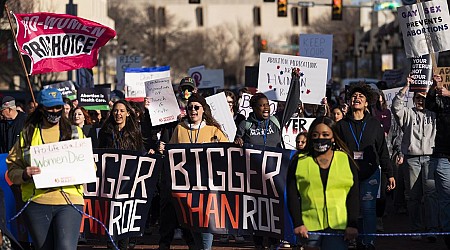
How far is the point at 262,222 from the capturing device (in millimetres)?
10547

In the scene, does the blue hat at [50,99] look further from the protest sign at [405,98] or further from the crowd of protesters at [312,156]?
the protest sign at [405,98]

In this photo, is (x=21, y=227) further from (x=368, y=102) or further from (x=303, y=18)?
(x=303, y=18)

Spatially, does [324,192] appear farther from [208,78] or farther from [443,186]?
[208,78]

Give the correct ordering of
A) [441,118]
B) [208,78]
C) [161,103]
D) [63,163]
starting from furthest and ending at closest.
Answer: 1. [208,78]
2. [161,103]
3. [441,118]
4. [63,163]

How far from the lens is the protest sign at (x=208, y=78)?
22.1m

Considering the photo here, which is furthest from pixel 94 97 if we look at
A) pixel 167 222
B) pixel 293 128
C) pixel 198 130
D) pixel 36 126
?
pixel 36 126

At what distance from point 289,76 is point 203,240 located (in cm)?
476

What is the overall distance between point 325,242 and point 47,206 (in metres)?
2.13

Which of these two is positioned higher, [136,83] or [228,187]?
[136,83]

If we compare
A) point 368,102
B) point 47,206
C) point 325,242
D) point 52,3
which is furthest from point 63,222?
point 52,3

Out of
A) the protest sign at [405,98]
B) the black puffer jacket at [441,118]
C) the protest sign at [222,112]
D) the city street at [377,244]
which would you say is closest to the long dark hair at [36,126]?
the city street at [377,244]

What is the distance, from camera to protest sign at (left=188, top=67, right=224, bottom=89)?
22.1m

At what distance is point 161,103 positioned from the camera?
13.4m

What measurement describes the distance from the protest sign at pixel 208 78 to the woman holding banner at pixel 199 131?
11.0 m
